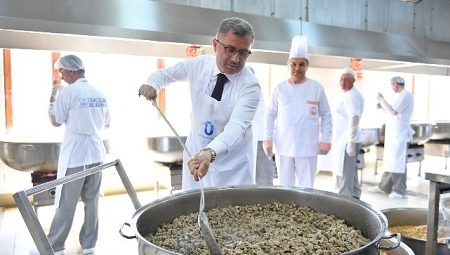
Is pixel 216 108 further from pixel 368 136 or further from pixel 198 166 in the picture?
pixel 368 136

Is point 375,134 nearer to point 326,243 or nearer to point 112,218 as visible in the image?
point 112,218

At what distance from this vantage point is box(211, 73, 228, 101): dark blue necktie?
1665 mm

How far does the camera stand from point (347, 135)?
3734mm

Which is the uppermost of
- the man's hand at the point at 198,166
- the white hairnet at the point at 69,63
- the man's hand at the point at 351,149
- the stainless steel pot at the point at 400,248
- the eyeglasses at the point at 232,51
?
the white hairnet at the point at 69,63

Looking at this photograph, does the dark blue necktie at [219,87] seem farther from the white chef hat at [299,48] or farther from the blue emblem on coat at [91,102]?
the blue emblem on coat at [91,102]

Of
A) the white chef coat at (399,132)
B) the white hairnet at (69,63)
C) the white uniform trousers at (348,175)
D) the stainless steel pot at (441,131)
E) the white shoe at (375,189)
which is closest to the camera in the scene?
the white hairnet at (69,63)

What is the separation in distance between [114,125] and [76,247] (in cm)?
155

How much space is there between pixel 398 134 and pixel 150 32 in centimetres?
314

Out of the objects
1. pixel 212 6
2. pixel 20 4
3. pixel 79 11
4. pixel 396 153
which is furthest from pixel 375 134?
pixel 20 4

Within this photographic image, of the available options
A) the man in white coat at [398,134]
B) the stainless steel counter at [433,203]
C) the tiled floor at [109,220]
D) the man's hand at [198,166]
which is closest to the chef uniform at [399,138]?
the man in white coat at [398,134]

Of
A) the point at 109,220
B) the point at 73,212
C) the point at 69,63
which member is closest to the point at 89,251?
the point at 73,212

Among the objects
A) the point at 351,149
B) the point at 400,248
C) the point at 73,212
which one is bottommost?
the point at 73,212

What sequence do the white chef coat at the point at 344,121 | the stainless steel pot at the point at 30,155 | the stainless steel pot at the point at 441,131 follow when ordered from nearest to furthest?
the stainless steel pot at the point at 30,155 → the white chef coat at the point at 344,121 → the stainless steel pot at the point at 441,131

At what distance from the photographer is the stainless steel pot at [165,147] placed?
116 inches
